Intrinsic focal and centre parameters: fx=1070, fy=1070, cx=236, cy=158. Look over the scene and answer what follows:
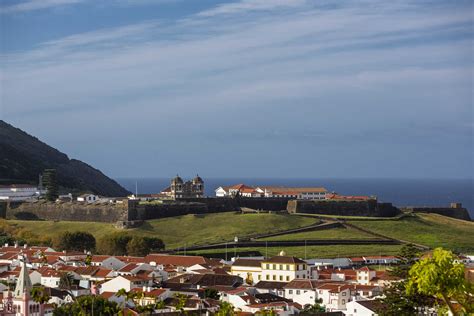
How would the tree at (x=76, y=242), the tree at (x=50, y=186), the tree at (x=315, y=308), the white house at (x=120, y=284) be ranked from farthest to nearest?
the tree at (x=50, y=186), the tree at (x=76, y=242), the white house at (x=120, y=284), the tree at (x=315, y=308)

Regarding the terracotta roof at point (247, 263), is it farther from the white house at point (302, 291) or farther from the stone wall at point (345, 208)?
the stone wall at point (345, 208)

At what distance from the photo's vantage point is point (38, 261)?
64.5 m

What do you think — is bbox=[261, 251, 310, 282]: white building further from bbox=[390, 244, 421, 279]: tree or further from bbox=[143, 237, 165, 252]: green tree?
bbox=[390, 244, 421, 279]: tree

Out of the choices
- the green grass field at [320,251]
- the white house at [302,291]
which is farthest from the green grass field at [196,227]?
the white house at [302,291]

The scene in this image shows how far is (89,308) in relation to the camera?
147ft

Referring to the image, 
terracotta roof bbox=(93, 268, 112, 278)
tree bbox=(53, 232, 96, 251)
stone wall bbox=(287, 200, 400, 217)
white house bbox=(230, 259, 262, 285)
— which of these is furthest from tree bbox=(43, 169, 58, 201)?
terracotta roof bbox=(93, 268, 112, 278)

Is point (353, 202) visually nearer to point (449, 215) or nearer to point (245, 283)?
point (449, 215)

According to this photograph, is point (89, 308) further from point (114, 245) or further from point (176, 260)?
point (114, 245)

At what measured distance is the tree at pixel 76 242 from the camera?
7612cm

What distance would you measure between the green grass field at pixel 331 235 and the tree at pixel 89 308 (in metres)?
35.2

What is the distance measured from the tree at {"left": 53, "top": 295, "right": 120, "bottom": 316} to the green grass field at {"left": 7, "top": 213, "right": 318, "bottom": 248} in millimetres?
32065

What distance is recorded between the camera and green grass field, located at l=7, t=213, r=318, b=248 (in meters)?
80.7

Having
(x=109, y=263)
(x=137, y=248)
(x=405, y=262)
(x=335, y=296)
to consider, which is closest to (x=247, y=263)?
(x=109, y=263)

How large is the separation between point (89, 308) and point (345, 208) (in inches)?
2136
